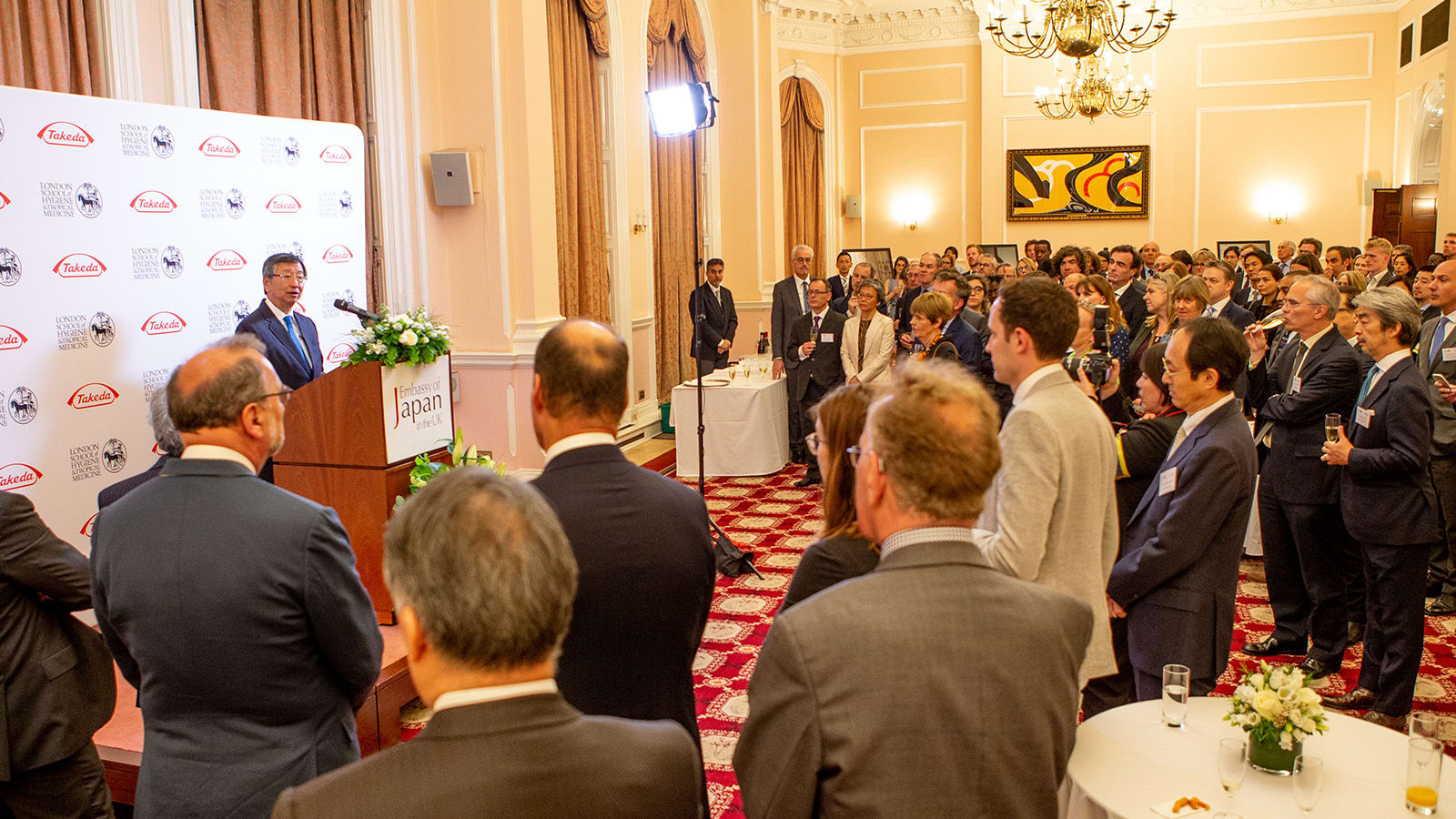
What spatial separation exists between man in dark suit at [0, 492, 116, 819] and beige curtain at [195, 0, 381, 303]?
361 cm

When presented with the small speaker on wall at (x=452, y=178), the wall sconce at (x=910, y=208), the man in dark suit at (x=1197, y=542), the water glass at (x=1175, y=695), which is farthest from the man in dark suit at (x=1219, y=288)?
the wall sconce at (x=910, y=208)

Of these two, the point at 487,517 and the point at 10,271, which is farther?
the point at 10,271

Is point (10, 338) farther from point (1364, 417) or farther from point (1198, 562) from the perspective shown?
point (1364, 417)

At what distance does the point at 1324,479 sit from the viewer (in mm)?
3959

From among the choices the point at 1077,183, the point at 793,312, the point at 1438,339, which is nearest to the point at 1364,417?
the point at 1438,339

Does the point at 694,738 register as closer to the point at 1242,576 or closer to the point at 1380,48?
the point at 1242,576

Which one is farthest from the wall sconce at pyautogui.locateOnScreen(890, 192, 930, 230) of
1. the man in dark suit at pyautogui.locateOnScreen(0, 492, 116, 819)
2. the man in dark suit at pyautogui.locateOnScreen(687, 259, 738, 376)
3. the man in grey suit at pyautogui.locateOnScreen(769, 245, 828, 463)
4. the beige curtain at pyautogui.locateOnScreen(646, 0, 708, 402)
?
the man in dark suit at pyautogui.locateOnScreen(0, 492, 116, 819)

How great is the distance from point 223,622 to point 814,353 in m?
6.26

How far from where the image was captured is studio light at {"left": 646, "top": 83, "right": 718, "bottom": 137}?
6102 mm

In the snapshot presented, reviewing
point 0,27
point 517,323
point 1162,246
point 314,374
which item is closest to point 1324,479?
point 314,374

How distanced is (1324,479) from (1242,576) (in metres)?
1.75

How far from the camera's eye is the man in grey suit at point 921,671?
1.33 m

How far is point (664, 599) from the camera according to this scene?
1837 millimetres

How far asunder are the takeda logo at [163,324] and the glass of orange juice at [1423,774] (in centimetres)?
453
